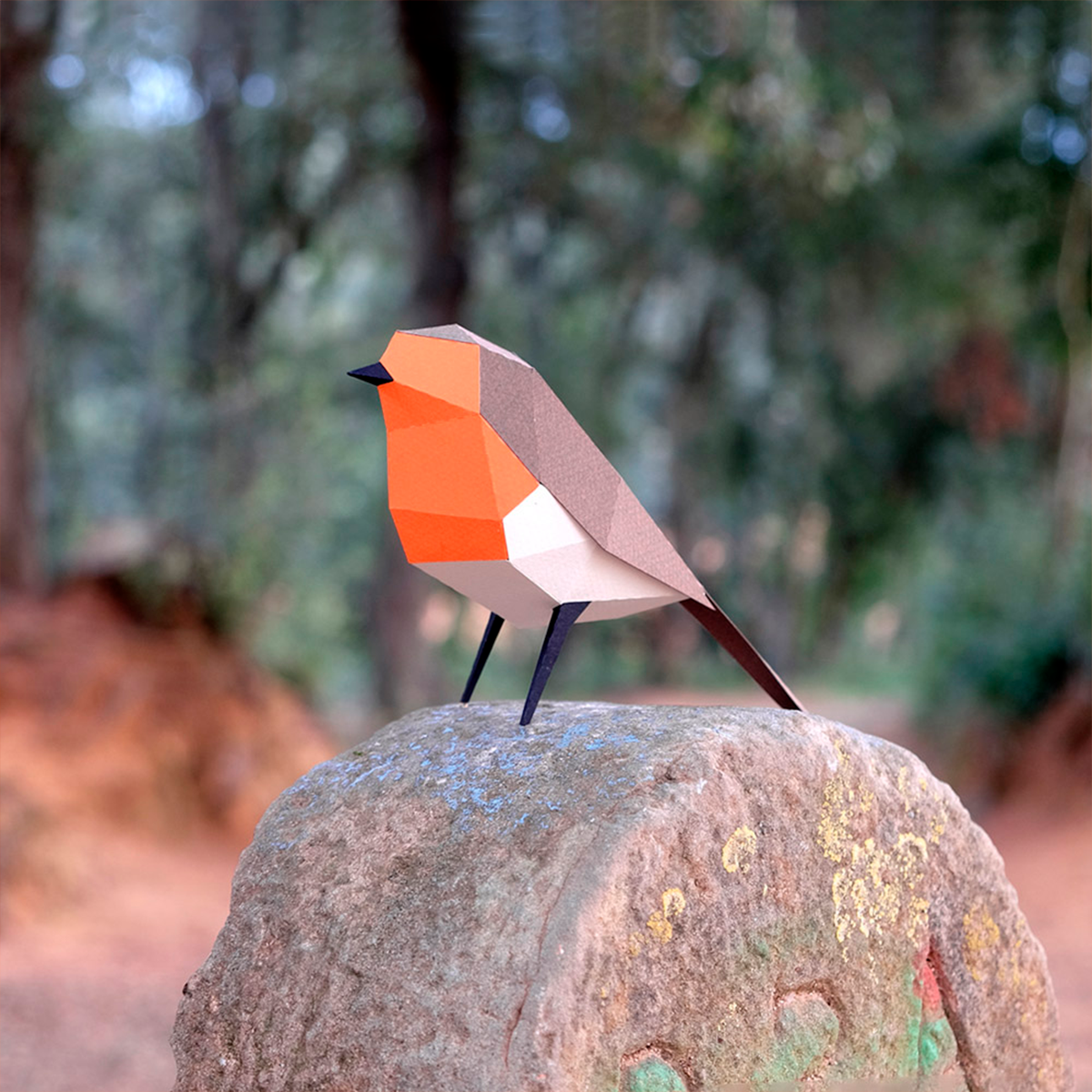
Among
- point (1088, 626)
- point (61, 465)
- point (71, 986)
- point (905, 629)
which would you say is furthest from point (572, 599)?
point (905, 629)

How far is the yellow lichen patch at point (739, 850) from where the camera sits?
2.19 metres

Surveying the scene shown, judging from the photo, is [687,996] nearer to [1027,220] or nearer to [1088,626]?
[1088,626]

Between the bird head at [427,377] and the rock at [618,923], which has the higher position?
the bird head at [427,377]

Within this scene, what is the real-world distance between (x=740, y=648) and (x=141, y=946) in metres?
3.95

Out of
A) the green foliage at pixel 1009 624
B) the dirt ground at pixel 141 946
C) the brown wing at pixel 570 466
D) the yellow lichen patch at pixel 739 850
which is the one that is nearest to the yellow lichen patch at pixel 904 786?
the yellow lichen patch at pixel 739 850

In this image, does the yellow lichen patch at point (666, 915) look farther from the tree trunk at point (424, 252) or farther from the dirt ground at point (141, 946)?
the tree trunk at point (424, 252)

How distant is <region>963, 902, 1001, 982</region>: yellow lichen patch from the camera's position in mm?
2539

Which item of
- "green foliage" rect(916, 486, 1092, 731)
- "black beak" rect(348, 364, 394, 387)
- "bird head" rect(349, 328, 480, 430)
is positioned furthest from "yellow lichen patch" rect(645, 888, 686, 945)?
"green foliage" rect(916, 486, 1092, 731)

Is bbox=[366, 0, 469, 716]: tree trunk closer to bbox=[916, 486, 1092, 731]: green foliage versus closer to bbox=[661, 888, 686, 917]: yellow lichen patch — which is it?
bbox=[916, 486, 1092, 731]: green foliage

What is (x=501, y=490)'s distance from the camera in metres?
2.29

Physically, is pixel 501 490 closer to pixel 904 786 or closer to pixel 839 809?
pixel 839 809

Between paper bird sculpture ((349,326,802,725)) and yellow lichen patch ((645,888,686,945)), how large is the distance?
51cm

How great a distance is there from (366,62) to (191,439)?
4.12 metres

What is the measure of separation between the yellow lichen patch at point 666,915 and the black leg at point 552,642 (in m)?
0.48
